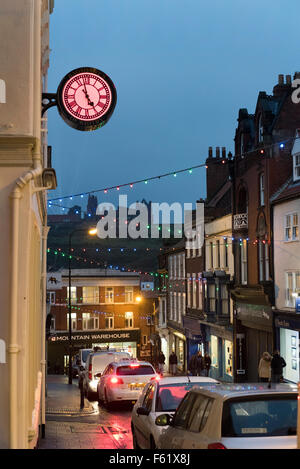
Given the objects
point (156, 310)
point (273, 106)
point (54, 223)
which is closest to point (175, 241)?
point (156, 310)

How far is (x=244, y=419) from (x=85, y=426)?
10600 millimetres

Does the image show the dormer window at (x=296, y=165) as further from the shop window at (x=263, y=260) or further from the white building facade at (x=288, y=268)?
the shop window at (x=263, y=260)

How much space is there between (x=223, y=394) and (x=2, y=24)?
5214 mm

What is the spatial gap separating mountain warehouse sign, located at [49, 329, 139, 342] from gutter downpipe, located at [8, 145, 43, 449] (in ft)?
180

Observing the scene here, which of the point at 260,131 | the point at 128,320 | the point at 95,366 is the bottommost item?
the point at 128,320

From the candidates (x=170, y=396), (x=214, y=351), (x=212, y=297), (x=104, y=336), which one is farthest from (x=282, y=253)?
(x=104, y=336)

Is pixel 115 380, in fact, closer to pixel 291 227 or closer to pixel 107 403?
pixel 107 403

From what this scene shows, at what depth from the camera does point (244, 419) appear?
21.8 ft

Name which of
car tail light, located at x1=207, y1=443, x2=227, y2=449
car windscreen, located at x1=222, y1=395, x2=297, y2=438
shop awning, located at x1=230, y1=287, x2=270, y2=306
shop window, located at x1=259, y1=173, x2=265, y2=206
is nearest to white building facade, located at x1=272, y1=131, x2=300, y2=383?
shop awning, located at x1=230, y1=287, x2=270, y2=306

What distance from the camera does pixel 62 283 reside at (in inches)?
2522

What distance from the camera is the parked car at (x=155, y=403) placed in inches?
418

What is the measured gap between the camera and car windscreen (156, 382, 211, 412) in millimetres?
11134
